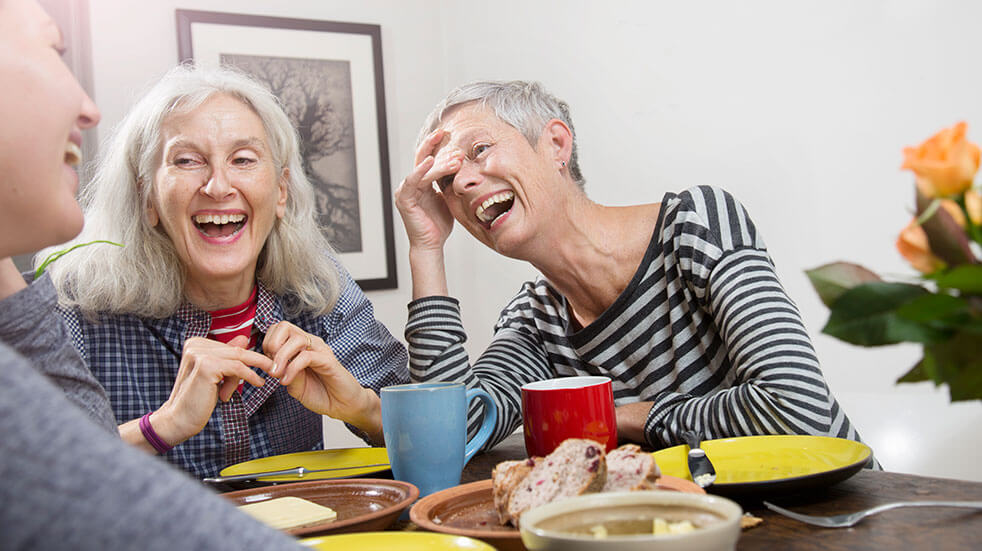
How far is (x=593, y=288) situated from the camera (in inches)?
59.4

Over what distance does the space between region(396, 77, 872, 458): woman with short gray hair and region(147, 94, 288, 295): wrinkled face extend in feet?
0.93

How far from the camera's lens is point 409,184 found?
1.57m

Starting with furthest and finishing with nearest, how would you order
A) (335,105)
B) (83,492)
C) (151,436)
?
1. (335,105)
2. (151,436)
3. (83,492)

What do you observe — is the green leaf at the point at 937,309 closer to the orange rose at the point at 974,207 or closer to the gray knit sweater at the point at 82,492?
the orange rose at the point at 974,207

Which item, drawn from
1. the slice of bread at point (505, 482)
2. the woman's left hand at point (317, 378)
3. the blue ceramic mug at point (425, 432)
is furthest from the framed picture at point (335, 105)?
the slice of bread at point (505, 482)

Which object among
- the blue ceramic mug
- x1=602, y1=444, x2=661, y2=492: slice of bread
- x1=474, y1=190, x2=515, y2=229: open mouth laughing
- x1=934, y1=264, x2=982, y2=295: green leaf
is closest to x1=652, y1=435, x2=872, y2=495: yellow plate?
x1=602, y1=444, x2=661, y2=492: slice of bread

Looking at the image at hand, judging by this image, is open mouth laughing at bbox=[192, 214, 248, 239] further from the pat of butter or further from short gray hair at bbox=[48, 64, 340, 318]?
the pat of butter

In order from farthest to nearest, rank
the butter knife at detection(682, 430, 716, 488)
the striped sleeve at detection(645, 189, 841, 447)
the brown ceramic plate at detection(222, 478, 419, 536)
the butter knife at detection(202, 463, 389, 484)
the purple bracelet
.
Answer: the purple bracelet, the striped sleeve at detection(645, 189, 841, 447), the butter knife at detection(202, 463, 389, 484), the butter knife at detection(682, 430, 716, 488), the brown ceramic plate at detection(222, 478, 419, 536)

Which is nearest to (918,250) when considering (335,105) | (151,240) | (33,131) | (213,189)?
(33,131)

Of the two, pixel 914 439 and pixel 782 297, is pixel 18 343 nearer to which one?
pixel 782 297

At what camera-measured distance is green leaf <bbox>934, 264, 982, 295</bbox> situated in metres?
0.43

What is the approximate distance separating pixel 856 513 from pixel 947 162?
361 millimetres

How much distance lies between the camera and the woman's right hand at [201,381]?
1.14 metres

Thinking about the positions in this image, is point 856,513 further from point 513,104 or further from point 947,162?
point 513,104
